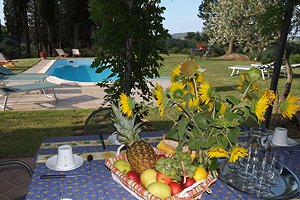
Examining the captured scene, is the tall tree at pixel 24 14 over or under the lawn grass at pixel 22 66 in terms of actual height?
over

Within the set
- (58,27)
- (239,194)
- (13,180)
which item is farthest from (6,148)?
(58,27)

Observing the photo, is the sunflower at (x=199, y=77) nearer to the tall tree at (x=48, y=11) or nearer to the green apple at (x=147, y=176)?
the green apple at (x=147, y=176)

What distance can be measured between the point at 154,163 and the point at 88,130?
1.31 metres

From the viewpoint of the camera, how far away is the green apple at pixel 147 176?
1.36m

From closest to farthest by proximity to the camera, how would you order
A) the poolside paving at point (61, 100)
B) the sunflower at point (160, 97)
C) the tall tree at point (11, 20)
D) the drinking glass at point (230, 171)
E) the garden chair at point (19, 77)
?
the sunflower at point (160, 97)
the drinking glass at point (230, 171)
the poolside paving at point (61, 100)
the garden chair at point (19, 77)
the tall tree at point (11, 20)

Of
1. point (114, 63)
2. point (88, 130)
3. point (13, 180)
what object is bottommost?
point (13, 180)

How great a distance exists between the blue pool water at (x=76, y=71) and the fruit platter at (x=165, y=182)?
10.8m

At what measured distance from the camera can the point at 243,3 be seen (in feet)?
26.4

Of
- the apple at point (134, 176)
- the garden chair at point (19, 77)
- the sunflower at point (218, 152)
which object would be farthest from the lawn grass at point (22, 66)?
the sunflower at point (218, 152)

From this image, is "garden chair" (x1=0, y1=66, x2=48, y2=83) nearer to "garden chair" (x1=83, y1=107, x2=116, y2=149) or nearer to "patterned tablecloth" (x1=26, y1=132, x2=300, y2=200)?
"garden chair" (x1=83, y1=107, x2=116, y2=149)

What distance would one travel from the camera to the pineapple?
1.47m

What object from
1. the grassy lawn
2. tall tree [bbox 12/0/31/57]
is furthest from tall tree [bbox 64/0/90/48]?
the grassy lawn

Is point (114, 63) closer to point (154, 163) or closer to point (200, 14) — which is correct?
point (154, 163)

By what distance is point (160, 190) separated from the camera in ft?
4.15
